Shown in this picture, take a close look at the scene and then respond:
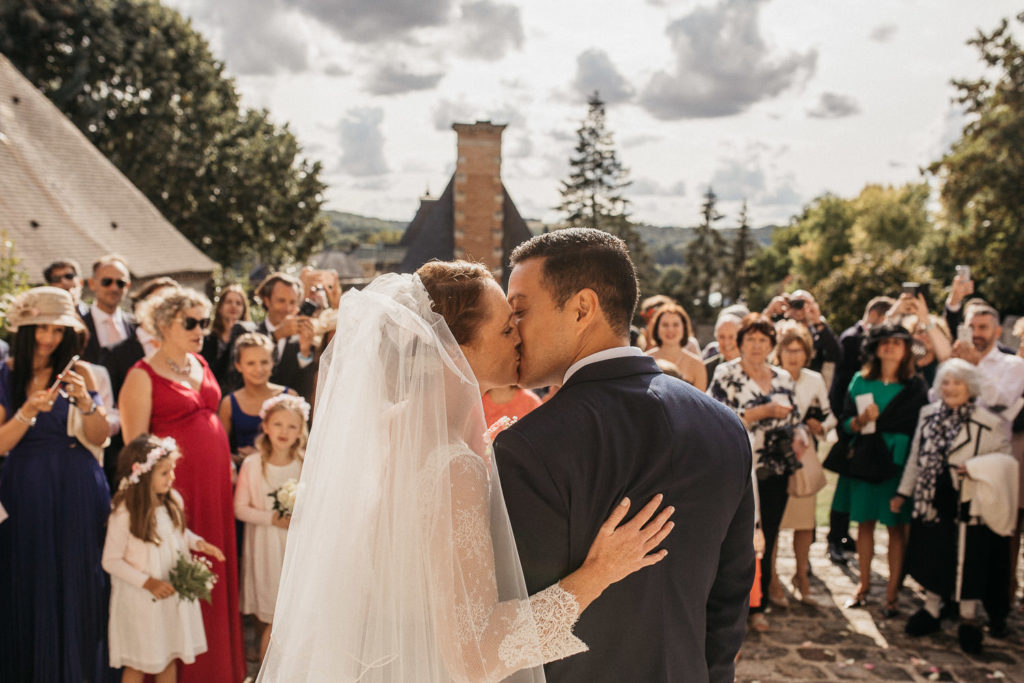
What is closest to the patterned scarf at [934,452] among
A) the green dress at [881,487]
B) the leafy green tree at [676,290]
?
the green dress at [881,487]

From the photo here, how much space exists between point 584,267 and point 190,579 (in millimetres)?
3104

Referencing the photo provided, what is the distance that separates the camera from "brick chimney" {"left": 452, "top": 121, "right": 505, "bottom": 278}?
17922 mm

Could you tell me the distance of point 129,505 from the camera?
405cm

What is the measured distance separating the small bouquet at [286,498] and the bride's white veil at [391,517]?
84.2 inches

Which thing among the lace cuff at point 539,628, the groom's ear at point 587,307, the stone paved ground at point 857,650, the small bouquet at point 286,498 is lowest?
the stone paved ground at point 857,650

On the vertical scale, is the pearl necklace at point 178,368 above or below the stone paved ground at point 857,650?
above

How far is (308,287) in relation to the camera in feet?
25.0

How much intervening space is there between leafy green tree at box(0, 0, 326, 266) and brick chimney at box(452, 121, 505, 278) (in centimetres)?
1317

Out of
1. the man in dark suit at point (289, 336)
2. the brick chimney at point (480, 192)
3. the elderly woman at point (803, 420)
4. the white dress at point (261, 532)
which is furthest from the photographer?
the brick chimney at point (480, 192)

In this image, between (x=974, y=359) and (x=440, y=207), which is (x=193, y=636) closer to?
(x=974, y=359)

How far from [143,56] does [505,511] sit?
2839cm

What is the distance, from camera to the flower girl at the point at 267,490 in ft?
15.8

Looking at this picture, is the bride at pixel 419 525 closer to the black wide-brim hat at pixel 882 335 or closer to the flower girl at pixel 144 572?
the flower girl at pixel 144 572

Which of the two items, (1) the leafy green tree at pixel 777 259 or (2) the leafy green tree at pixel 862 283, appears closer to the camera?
(2) the leafy green tree at pixel 862 283
